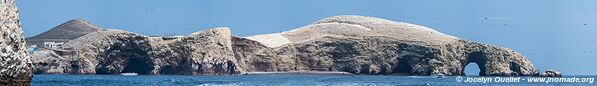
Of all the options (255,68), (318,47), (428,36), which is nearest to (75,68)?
(255,68)

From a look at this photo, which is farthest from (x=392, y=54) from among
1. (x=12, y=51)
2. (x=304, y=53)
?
(x=12, y=51)

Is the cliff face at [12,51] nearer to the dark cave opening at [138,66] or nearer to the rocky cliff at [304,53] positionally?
the rocky cliff at [304,53]

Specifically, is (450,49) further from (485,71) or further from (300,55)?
(300,55)

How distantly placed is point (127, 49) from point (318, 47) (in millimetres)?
34900

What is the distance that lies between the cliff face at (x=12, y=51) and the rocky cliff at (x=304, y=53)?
11982 centimetres

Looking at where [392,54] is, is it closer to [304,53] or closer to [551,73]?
[304,53]

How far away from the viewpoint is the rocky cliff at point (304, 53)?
135750 mm

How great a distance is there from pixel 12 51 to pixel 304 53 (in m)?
151

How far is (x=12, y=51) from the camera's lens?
33.7 ft

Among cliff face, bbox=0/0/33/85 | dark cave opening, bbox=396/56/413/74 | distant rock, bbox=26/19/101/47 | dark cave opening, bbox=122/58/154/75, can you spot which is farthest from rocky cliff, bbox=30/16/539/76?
cliff face, bbox=0/0/33/85

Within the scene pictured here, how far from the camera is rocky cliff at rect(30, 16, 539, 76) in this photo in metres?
136

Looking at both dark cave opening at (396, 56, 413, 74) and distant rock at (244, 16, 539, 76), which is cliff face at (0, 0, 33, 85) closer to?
distant rock at (244, 16, 539, 76)

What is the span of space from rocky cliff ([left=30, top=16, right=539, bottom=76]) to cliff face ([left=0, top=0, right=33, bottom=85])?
4717 inches

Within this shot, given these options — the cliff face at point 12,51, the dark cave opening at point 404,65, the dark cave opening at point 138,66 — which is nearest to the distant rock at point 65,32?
the dark cave opening at point 138,66
